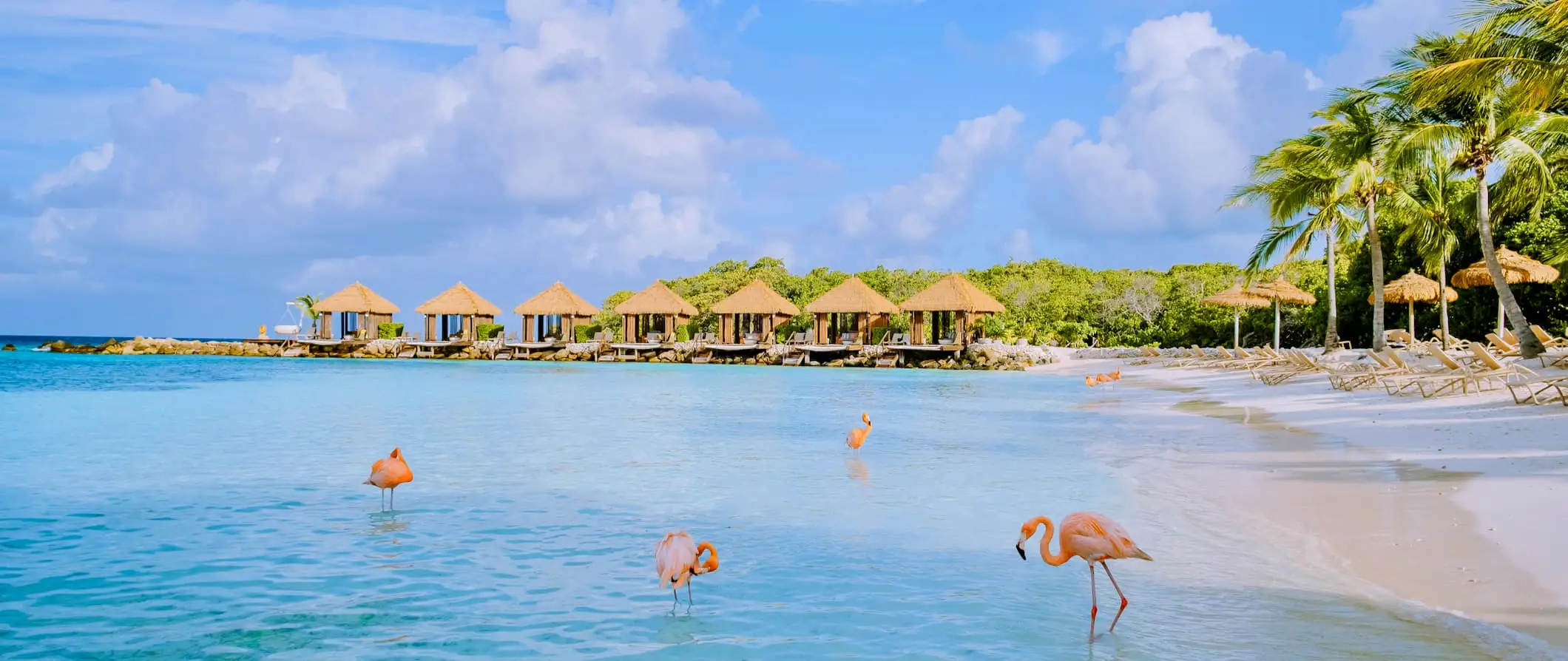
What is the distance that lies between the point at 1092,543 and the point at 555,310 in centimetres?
3606

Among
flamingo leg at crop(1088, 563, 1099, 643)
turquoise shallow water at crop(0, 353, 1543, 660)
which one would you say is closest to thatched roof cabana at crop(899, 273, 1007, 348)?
turquoise shallow water at crop(0, 353, 1543, 660)

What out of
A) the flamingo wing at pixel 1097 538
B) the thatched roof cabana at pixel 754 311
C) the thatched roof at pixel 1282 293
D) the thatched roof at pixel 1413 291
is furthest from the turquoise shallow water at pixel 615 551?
the thatched roof cabana at pixel 754 311

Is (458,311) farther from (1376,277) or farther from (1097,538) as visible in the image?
(1097,538)

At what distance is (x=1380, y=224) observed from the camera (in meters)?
27.0

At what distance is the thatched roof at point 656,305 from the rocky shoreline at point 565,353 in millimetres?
1453

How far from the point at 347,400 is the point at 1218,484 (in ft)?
50.0

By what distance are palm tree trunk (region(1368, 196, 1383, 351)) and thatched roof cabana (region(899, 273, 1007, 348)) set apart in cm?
1411

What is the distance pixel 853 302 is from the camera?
115 ft

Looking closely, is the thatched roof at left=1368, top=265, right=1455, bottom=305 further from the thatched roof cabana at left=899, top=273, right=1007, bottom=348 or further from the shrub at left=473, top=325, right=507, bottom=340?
the shrub at left=473, top=325, right=507, bottom=340

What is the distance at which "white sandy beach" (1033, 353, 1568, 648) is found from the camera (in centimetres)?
448

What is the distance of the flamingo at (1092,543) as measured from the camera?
13.8ft

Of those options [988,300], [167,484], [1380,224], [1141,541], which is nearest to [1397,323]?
[1380,224]

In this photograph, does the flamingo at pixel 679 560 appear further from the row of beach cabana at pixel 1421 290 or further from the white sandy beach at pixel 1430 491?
the row of beach cabana at pixel 1421 290

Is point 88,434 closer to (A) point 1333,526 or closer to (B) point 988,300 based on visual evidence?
(A) point 1333,526
